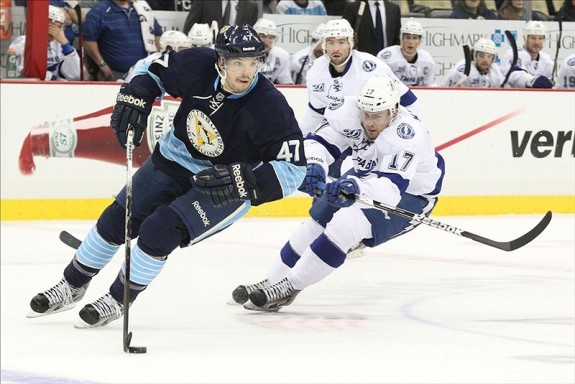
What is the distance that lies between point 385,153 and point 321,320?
0.73 meters

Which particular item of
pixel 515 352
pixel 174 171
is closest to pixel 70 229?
pixel 174 171

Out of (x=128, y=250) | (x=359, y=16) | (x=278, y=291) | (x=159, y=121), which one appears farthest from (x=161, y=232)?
(x=359, y=16)

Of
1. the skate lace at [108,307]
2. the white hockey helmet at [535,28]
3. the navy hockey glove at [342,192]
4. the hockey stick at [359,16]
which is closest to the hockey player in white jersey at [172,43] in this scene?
the hockey stick at [359,16]

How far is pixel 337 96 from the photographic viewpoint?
6.96m

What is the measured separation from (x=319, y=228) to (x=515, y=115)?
3623 millimetres

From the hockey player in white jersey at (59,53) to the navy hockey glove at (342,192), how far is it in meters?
3.79

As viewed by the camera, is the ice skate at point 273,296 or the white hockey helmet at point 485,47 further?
the white hockey helmet at point 485,47

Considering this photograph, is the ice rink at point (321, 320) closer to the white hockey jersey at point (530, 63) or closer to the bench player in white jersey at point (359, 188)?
the bench player in white jersey at point (359, 188)

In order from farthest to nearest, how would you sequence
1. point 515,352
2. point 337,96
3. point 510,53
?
point 510,53 → point 337,96 → point 515,352

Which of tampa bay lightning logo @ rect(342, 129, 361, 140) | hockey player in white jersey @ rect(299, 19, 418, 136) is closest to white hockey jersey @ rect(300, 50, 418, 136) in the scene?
hockey player in white jersey @ rect(299, 19, 418, 136)

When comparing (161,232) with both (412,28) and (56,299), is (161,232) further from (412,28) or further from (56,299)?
(412,28)

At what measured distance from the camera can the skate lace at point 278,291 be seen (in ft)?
17.9

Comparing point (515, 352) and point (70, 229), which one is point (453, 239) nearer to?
point (70, 229)

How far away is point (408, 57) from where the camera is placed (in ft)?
30.9
